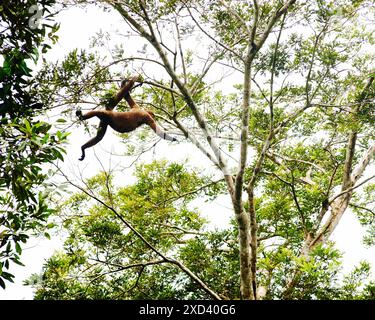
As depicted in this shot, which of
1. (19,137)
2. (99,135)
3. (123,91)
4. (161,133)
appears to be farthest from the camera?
(161,133)

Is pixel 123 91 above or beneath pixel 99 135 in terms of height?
above

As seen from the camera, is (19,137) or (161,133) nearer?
(19,137)

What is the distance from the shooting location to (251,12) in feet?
20.9

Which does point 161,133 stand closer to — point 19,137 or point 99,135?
point 99,135

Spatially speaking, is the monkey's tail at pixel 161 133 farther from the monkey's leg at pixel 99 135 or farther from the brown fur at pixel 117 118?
the monkey's leg at pixel 99 135

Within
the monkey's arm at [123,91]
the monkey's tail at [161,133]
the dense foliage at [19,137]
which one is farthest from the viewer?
the monkey's tail at [161,133]

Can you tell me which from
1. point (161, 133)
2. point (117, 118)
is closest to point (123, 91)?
point (117, 118)

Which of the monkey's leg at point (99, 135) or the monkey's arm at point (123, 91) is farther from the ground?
the monkey's arm at point (123, 91)

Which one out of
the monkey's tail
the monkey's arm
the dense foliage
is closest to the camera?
the dense foliage

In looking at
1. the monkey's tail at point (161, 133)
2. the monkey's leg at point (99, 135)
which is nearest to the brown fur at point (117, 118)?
the monkey's leg at point (99, 135)

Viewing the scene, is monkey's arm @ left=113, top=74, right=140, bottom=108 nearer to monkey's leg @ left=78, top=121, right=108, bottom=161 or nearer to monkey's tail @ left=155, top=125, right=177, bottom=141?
monkey's leg @ left=78, top=121, right=108, bottom=161

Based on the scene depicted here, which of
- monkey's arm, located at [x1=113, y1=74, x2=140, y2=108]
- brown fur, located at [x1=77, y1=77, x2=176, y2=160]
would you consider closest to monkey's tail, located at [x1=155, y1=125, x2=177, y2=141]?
brown fur, located at [x1=77, y1=77, x2=176, y2=160]
